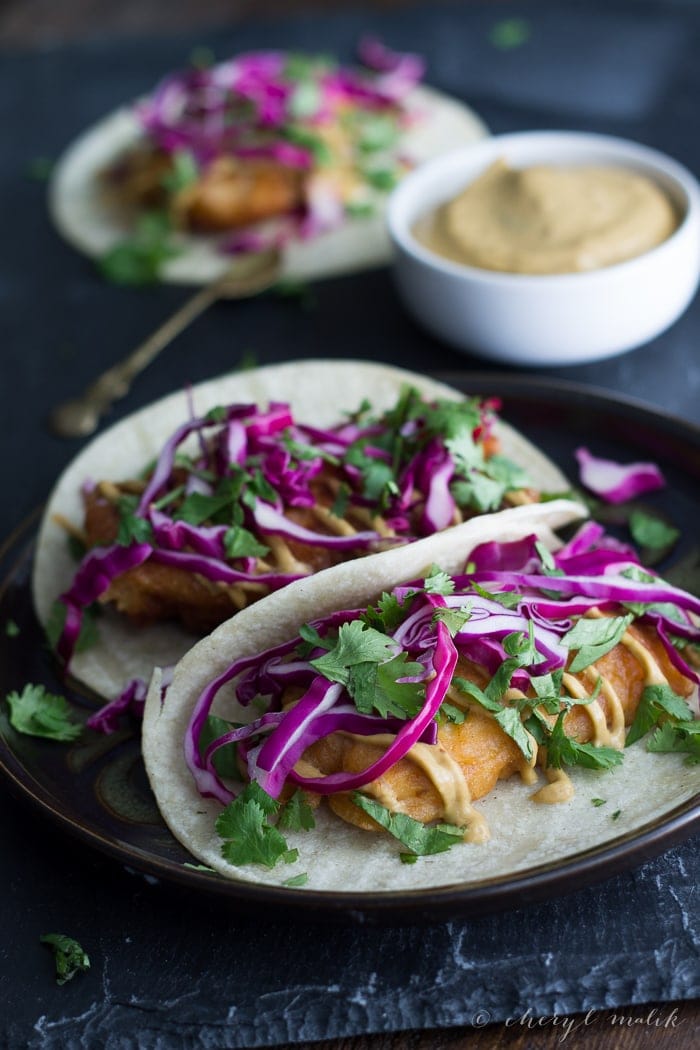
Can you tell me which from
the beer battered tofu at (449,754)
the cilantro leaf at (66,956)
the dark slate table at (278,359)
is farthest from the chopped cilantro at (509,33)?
the cilantro leaf at (66,956)

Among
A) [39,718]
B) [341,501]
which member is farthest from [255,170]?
[39,718]

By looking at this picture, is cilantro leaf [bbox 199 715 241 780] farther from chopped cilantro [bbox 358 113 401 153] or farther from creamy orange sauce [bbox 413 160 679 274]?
chopped cilantro [bbox 358 113 401 153]

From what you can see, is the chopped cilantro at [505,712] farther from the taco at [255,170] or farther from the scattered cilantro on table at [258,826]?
the taco at [255,170]

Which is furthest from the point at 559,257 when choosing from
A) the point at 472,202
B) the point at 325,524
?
the point at 325,524

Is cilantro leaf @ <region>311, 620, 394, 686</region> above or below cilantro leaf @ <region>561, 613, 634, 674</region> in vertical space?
above

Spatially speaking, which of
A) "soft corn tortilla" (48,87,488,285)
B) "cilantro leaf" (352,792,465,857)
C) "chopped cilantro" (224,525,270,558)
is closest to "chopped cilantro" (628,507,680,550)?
"chopped cilantro" (224,525,270,558)

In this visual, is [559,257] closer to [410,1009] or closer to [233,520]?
[233,520]
